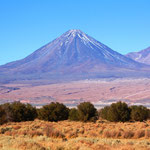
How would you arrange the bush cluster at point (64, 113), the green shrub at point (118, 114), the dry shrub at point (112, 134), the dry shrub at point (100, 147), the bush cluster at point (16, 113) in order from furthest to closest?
1. the bush cluster at point (64, 113)
2. the green shrub at point (118, 114)
3. the bush cluster at point (16, 113)
4. the dry shrub at point (112, 134)
5. the dry shrub at point (100, 147)

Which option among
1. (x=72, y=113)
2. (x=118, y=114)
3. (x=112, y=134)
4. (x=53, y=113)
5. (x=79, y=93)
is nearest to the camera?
(x=112, y=134)

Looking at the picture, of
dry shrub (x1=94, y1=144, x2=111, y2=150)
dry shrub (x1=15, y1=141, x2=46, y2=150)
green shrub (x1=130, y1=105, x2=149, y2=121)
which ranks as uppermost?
dry shrub (x1=15, y1=141, x2=46, y2=150)

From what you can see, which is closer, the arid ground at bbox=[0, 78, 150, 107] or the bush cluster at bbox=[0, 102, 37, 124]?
the bush cluster at bbox=[0, 102, 37, 124]

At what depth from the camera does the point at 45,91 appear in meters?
154

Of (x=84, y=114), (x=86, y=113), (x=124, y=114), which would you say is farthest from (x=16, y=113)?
(x=124, y=114)

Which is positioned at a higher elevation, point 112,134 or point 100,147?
point 100,147

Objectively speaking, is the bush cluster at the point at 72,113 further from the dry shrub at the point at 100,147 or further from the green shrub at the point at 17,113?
the dry shrub at the point at 100,147

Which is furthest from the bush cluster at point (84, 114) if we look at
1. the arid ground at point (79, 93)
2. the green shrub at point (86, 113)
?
the arid ground at point (79, 93)

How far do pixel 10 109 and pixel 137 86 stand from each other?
137803 mm

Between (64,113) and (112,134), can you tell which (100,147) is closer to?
(112,134)

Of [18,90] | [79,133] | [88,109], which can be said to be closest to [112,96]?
[18,90]

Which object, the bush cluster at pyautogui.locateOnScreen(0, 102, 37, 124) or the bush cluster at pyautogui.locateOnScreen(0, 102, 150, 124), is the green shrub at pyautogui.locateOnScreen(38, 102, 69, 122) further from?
the bush cluster at pyautogui.locateOnScreen(0, 102, 37, 124)

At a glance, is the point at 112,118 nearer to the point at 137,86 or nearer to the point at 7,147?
the point at 7,147

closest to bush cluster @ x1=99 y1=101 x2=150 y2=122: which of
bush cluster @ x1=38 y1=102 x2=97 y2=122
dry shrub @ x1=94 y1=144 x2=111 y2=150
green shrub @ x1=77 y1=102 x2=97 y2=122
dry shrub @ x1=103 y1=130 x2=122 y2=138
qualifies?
green shrub @ x1=77 y1=102 x2=97 y2=122
